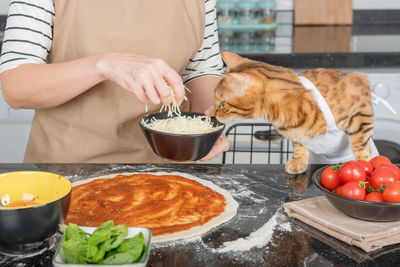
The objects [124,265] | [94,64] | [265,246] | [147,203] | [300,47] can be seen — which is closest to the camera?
[124,265]

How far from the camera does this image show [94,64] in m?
1.31

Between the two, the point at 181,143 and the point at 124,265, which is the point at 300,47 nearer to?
the point at 181,143

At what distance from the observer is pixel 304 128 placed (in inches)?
55.1

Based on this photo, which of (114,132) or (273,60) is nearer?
(114,132)

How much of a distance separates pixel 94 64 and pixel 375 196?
31.3 inches

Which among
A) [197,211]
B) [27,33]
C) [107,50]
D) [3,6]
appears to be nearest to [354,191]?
[197,211]

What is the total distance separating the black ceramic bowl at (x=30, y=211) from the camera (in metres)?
0.84

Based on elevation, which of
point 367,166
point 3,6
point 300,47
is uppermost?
point 3,6

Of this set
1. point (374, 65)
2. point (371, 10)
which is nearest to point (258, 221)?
point (374, 65)

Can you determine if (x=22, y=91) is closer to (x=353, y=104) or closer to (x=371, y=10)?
(x=353, y=104)

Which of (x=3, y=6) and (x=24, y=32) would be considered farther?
(x=3, y=6)

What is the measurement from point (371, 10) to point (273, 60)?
4.54ft

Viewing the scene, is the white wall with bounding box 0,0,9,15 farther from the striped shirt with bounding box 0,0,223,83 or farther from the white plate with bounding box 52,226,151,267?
the white plate with bounding box 52,226,151,267

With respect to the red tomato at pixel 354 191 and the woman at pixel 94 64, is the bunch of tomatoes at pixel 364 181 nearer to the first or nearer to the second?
the red tomato at pixel 354 191
